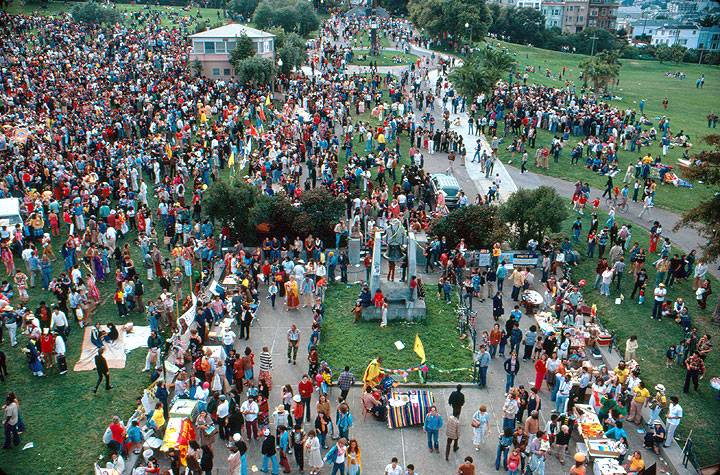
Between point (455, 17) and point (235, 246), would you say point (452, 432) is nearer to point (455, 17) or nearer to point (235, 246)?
point (235, 246)

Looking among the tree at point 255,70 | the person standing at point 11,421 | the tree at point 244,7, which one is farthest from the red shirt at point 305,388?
the tree at point 244,7

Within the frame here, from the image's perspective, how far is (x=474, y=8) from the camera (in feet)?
235

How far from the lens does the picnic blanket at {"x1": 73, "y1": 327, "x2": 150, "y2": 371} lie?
17797 mm

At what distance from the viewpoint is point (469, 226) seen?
24.9 meters

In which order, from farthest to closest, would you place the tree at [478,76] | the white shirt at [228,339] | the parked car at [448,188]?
the tree at [478,76], the parked car at [448,188], the white shirt at [228,339]

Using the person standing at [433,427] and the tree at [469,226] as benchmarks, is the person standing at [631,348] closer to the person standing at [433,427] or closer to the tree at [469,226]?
the person standing at [433,427]

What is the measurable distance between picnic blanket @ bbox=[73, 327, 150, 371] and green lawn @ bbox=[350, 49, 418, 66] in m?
51.1

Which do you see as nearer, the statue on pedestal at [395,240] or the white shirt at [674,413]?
the white shirt at [674,413]

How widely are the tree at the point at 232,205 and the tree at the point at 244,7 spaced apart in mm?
75038

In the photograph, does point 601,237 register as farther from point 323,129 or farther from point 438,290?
point 323,129

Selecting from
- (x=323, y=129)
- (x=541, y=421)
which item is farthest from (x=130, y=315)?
(x=323, y=129)

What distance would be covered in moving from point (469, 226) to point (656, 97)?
153ft

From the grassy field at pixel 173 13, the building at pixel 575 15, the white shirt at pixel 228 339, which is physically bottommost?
the white shirt at pixel 228 339

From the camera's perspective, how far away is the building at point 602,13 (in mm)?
145000
